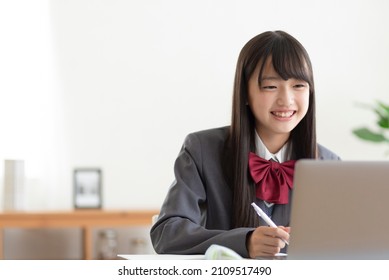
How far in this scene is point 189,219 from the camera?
174cm

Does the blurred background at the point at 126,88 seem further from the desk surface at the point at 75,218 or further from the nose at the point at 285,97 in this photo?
the nose at the point at 285,97

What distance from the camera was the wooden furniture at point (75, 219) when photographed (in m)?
3.72

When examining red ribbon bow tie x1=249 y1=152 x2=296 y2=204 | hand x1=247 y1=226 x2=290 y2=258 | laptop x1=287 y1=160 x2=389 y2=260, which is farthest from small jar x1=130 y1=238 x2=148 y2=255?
laptop x1=287 y1=160 x2=389 y2=260

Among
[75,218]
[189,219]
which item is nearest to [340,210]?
[189,219]

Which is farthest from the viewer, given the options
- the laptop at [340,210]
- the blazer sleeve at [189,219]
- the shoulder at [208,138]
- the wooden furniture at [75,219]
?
the wooden furniture at [75,219]

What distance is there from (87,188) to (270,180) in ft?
7.56

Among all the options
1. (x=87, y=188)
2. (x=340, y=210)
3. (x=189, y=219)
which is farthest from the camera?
(x=87, y=188)

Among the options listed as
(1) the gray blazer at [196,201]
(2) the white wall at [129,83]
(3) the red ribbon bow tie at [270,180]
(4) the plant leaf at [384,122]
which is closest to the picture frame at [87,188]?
(2) the white wall at [129,83]

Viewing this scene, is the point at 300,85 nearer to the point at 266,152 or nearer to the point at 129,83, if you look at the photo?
the point at 266,152

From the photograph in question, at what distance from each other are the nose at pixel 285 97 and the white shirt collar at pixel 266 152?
0.15 meters

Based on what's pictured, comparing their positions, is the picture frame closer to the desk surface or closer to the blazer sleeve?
the desk surface

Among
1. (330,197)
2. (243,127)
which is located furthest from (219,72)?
(330,197)

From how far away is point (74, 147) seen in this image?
410 centimetres
